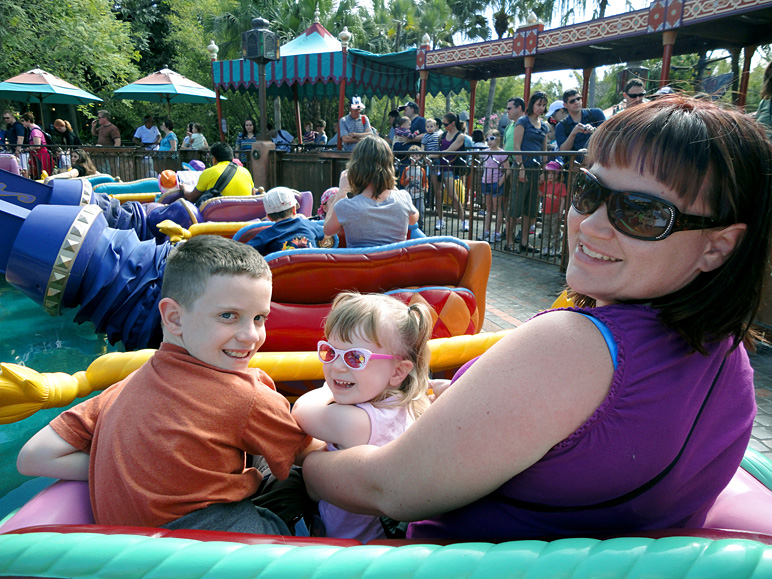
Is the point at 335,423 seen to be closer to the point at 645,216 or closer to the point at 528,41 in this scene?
the point at 645,216

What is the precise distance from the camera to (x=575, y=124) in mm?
7051

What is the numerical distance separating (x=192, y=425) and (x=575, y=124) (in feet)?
22.4

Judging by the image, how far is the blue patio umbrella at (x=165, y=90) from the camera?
1634 cm

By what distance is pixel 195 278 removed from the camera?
4.78ft

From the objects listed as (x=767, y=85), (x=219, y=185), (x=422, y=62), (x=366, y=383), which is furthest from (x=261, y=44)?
(x=366, y=383)

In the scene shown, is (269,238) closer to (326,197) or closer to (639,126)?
(326,197)

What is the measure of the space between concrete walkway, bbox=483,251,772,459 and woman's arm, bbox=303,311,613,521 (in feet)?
8.51

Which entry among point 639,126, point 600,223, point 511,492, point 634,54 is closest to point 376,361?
point 511,492

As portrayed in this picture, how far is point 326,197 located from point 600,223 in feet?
13.3

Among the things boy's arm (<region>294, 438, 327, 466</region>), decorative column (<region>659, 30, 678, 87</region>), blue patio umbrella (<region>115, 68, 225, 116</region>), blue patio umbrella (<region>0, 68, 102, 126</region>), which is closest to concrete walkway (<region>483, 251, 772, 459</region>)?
boy's arm (<region>294, 438, 327, 466</region>)

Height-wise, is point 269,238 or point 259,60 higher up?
point 259,60

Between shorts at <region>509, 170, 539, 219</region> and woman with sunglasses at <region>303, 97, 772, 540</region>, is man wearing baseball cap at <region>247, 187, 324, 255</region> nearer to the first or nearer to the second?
woman with sunglasses at <region>303, 97, 772, 540</region>

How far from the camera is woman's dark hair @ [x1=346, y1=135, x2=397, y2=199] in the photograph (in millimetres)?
3678

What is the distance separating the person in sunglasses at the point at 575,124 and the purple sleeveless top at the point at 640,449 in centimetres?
622
